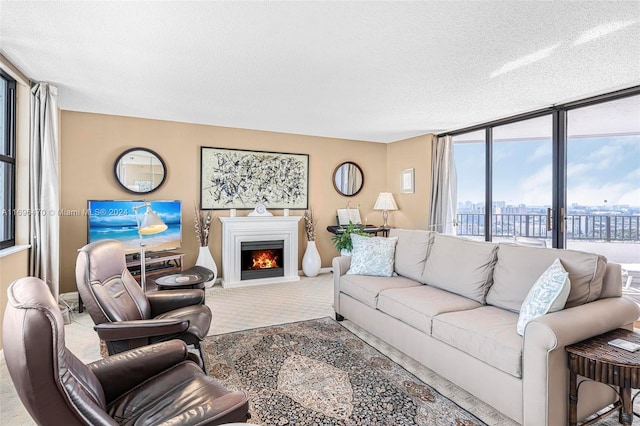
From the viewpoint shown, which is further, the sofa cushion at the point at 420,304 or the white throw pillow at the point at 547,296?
the sofa cushion at the point at 420,304

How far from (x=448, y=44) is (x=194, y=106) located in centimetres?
304

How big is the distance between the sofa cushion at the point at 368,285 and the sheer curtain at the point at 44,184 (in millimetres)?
3062

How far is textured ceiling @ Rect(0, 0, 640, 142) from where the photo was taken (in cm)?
Answer: 213

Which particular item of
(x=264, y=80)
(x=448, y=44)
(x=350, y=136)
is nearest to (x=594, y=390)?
(x=448, y=44)

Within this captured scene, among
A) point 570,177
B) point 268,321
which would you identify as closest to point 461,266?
→ point 268,321

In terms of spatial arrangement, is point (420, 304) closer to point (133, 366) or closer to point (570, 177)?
point (133, 366)

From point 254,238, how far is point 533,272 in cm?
393

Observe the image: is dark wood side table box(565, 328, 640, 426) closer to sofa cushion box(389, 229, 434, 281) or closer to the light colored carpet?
the light colored carpet

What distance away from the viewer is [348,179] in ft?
21.0

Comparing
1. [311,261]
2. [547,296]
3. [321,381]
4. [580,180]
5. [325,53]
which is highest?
[325,53]

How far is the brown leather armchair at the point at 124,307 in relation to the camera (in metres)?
2.09

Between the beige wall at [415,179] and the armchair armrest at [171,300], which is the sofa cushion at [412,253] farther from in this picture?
the beige wall at [415,179]

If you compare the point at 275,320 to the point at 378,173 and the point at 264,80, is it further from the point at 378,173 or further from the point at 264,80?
the point at 378,173

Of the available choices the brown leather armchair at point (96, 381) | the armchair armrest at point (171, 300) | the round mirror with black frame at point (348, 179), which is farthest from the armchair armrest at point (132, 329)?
the round mirror with black frame at point (348, 179)
